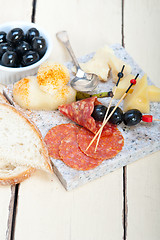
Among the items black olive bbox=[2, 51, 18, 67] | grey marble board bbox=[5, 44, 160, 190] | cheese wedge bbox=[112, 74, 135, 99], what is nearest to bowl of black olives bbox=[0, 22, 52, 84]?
black olive bbox=[2, 51, 18, 67]

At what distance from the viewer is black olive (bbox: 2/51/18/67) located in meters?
2.24

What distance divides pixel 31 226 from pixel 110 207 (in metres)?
0.41

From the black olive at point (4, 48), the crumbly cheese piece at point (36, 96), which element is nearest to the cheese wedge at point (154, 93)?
the crumbly cheese piece at point (36, 96)

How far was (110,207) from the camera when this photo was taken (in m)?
1.92

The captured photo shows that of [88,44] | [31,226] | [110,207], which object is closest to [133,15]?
[88,44]

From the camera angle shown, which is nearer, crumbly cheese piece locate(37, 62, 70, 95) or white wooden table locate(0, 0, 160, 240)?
white wooden table locate(0, 0, 160, 240)

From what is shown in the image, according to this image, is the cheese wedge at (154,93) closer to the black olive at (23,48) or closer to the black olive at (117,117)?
the black olive at (117,117)

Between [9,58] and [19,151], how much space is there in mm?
622

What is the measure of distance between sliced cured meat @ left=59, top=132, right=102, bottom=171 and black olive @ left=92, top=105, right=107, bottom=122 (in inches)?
7.1

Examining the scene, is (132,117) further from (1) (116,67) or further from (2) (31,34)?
(2) (31,34)

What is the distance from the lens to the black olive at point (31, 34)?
237cm

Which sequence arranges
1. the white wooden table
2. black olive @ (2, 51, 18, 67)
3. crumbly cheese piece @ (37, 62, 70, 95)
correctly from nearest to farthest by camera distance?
the white wooden table
crumbly cheese piece @ (37, 62, 70, 95)
black olive @ (2, 51, 18, 67)

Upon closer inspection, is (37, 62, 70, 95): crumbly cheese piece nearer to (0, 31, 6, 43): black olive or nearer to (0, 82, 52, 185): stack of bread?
(0, 82, 52, 185): stack of bread

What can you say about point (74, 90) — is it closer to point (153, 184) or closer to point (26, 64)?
point (26, 64)
